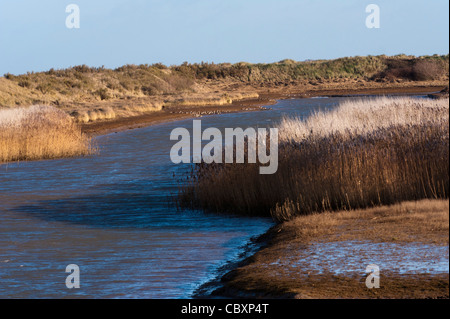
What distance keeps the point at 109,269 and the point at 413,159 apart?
16.3ft

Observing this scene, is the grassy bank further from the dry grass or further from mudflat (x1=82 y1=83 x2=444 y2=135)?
the dry grass

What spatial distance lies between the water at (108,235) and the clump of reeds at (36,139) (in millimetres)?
3373

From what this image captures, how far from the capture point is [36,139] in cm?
2570

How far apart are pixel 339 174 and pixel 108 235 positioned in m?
4.03

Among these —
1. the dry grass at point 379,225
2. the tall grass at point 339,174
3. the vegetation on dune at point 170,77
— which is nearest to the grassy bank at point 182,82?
the vegetation on dune at point 170,77

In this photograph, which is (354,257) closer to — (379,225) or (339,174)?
(379,225)

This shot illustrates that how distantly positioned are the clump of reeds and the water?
3373 mm

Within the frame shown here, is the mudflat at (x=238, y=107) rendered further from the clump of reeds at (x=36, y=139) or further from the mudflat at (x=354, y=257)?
the mudflat at (x=354, y=257)

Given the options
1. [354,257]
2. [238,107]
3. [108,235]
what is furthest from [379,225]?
[238,107]

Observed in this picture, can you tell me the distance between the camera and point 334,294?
22.5ft

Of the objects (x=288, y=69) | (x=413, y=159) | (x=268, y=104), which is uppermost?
(x=288, y=69)

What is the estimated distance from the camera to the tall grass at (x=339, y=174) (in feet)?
35.3

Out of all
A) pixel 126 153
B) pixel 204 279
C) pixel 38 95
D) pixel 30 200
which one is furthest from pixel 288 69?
pixel 204 279
